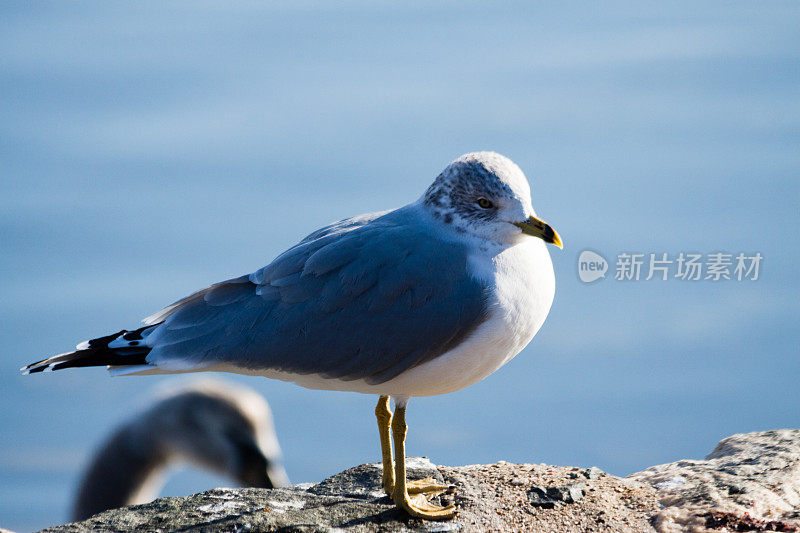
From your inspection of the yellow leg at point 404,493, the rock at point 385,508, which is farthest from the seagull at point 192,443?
the yellow leg at point 404,493

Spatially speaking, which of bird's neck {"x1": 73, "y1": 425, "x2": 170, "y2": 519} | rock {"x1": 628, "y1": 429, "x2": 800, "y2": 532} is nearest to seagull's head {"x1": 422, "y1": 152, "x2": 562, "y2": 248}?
rock {"x1": 628, "y1": 429, "x2": 800, "y2": 532}

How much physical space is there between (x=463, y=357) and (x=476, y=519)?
810 millimetres

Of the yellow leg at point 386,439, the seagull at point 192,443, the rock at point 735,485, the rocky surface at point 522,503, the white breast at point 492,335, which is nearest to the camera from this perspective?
the white breast at point 492,335

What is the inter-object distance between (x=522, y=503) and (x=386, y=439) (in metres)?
0.76

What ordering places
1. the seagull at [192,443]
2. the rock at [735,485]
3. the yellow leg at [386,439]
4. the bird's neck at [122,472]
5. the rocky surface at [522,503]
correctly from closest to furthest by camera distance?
the rocky surface at [522,503], the rock at [735,485], the yellow leg at [386,439], the bird's neck at [122,472], the seagull at [192,443]

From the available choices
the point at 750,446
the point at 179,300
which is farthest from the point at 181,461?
the point at 750,446

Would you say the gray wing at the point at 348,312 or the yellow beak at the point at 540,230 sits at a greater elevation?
the yellow beak at the point at 540,230

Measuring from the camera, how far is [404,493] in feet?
14.8

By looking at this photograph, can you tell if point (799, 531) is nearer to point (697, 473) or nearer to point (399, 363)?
point (697, 473)

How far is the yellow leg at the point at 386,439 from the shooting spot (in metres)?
4.80

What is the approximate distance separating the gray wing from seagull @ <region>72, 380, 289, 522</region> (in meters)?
3.29

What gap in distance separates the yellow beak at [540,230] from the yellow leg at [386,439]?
1209mm

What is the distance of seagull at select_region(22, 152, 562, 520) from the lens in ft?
14.3

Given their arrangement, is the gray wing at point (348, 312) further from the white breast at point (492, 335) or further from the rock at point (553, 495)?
the rock at point (553, 495)
